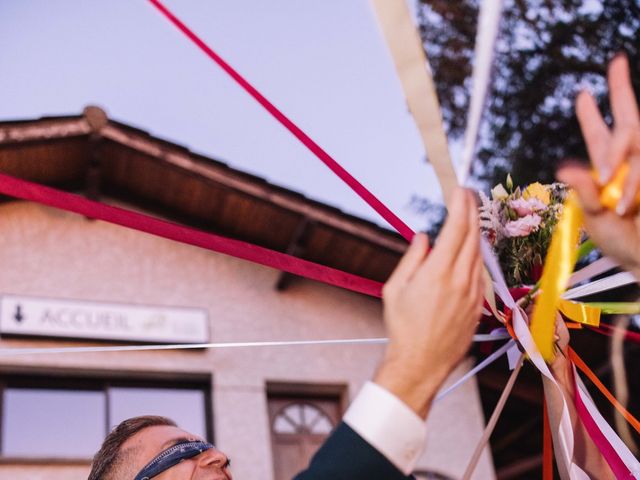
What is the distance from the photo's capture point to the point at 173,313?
761 centimetres

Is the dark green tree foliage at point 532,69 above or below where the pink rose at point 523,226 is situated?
above

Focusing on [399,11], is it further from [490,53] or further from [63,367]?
[63,367]

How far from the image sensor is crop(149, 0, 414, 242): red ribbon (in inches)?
68.5

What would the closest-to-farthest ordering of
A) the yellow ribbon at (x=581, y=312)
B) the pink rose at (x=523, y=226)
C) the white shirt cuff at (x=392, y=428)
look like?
the white shirt cuff at (x=392, y=428) < the yellow ribbon at (x=581, y=312) < the pink rose at (x=523, y=226)

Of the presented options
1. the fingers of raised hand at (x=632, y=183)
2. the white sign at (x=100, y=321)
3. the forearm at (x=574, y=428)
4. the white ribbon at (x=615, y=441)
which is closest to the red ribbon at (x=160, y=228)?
the forearm at (x=574, y=428)

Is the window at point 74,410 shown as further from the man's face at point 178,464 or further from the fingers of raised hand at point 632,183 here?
the fingers of raised hand at point 632,183

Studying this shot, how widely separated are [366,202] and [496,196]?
0.99 metres

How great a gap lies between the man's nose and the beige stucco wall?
14.3ft

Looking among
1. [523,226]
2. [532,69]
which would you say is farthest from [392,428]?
[532,69]

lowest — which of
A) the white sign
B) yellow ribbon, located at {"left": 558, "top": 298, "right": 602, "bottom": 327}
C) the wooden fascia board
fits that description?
yellow ribbon, located at {"left": 558, "top": 298, "right": 602, "bottom": 327}

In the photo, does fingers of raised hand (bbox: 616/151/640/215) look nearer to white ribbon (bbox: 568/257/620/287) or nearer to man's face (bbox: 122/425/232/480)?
white ribbon (bbox: 568/257/620/287)

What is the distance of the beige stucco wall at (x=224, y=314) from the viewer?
7230mm

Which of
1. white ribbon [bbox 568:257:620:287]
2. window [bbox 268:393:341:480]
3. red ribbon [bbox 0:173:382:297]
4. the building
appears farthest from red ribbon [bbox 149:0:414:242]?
window [bbox 268:393:341:480]

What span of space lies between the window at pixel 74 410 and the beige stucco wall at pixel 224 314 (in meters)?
0.18
